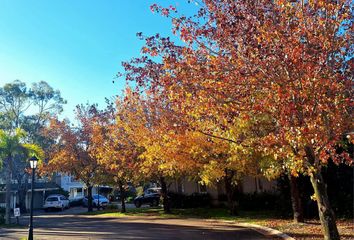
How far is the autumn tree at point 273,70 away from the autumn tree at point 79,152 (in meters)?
24.0

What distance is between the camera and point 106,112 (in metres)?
33.4

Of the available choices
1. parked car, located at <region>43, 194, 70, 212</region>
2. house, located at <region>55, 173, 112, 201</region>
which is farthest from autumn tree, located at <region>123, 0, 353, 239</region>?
house, located at <region>55, 173, 112, 201</region>

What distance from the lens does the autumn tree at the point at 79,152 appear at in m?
33.8

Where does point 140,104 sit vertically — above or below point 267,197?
above

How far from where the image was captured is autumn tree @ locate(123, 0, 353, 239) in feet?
26.9

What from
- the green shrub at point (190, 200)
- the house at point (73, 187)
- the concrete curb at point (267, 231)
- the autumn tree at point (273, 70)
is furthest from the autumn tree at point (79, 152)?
the house at point (73, 187)

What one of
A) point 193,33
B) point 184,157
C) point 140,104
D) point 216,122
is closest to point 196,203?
point 140,104

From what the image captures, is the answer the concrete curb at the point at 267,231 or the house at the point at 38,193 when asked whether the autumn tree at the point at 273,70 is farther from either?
the house at the point at 38,193

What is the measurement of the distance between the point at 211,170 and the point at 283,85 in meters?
9.51

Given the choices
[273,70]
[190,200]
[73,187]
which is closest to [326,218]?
[273,70]

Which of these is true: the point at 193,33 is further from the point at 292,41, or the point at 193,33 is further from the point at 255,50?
the point at 292,41

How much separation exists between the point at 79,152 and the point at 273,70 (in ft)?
91.6

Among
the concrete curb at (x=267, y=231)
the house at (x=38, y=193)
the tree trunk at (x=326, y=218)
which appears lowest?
the concrete curb at (x=267, y=231)

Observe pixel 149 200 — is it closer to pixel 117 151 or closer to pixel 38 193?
pixel 117 151
